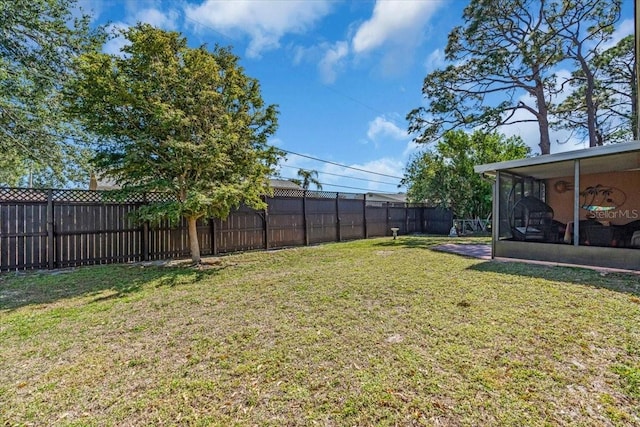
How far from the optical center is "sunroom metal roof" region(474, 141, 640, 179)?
5492 mm

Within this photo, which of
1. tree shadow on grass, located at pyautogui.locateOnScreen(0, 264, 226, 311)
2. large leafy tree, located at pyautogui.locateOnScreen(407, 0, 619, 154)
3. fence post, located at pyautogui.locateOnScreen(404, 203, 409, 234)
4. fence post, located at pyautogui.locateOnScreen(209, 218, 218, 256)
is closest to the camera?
tree shadow on grass, located at pyautogui.locateOnScreen(0, 264, 226, 311)

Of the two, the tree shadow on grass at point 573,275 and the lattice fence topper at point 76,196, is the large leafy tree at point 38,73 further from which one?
the tree shadow on grass at point 573,275

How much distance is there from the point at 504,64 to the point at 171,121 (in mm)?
12187

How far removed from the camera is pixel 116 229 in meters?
Result: 7.08

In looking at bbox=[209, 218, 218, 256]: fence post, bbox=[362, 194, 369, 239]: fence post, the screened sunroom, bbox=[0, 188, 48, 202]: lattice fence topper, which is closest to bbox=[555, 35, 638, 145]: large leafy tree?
the screened sunroom

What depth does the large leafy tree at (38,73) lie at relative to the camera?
7109 millimetres

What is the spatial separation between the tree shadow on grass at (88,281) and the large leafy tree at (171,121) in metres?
1.12

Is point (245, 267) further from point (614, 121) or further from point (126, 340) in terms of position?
point (614, 121)

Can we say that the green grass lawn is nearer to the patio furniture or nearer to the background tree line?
the patio furniture

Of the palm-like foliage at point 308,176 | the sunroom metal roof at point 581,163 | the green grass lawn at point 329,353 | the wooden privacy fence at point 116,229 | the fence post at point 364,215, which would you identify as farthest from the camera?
the palm-like foliage at point 308,176

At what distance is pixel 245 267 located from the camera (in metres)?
6.65

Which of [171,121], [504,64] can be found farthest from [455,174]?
[171,121]

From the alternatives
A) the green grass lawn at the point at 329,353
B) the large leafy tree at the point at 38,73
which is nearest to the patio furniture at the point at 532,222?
the green grass lawn at the point at 329,353

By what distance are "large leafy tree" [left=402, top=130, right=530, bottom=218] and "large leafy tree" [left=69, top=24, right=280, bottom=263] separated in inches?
408
